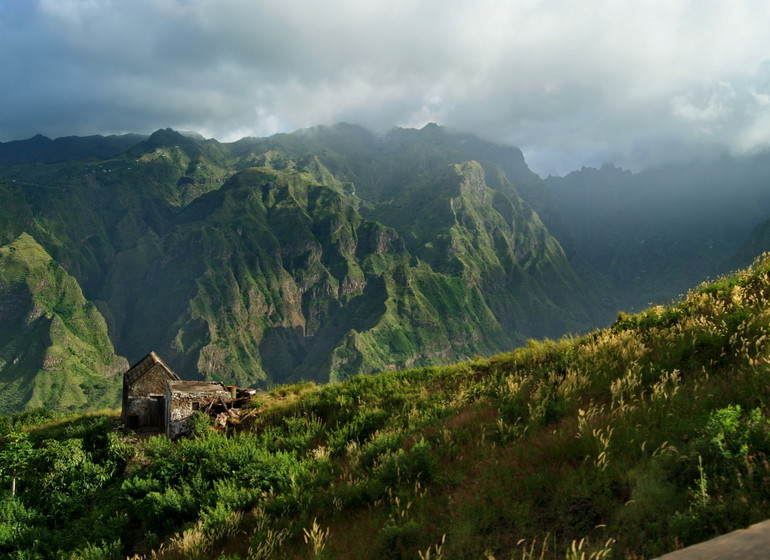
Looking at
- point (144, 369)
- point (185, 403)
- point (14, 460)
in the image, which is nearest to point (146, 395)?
point (144, 369)

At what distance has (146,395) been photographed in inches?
832

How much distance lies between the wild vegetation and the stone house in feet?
8.74

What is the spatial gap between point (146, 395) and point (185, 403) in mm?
5829

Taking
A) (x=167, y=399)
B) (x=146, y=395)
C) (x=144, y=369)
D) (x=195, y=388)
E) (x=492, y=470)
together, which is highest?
(x=492, y=470)

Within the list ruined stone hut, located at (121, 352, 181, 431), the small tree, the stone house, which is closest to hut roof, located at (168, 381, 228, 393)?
the stone house

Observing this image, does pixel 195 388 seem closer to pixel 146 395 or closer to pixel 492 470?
pixel 146 395

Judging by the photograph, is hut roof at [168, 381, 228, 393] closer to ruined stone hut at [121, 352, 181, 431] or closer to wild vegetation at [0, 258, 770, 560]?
ruined stone hut at [121, 352, 181, 431]

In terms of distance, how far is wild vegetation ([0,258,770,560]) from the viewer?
4.46 meters

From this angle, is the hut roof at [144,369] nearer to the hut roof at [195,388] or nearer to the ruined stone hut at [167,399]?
the ruined stone hut at [167,399]

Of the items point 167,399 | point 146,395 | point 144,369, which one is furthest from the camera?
point 144,369

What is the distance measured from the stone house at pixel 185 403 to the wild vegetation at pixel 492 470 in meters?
2.66

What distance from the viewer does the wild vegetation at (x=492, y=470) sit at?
4.46 meters

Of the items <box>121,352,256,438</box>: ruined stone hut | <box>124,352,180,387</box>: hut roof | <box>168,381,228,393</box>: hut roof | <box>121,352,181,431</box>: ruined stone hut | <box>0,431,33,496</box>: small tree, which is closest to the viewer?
<box>0,431,33,496</box>: small tree

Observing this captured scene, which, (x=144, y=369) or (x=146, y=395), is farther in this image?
(x=144, y=369)
